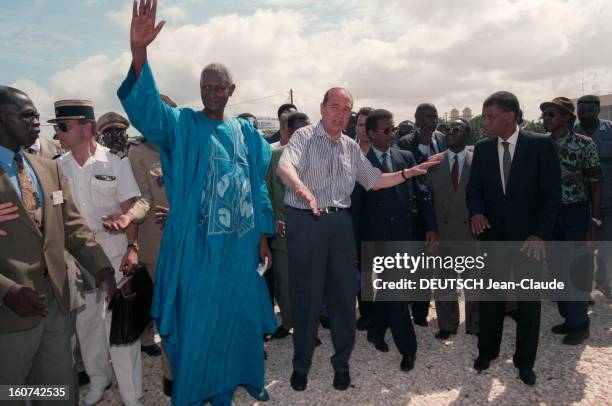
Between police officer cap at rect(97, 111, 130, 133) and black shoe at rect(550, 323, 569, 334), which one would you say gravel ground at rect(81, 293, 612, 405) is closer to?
black shoe at rect(550, 323, 569, 334)

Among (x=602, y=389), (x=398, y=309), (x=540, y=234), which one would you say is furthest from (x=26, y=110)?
(x=602, y=389)

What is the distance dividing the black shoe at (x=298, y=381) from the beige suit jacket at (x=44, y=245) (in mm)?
1902

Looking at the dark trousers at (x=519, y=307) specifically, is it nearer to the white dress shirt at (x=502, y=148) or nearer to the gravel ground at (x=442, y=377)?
the gravel ground at (x=442, y=377)

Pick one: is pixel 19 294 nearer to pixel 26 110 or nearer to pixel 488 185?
pixel 26 110

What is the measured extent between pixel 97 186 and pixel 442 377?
3460 millimetres

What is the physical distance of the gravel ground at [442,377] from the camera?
3623mm

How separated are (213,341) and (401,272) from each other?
1.89 m

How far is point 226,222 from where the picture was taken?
3.25 meters

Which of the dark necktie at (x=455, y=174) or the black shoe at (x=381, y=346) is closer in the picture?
the black shoe at (x=381, y=346)

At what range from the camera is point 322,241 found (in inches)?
145

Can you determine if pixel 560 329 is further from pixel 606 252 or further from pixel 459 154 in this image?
pixel 459 154

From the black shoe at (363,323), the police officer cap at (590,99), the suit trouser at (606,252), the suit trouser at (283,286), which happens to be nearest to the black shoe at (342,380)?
the suit trouser at (283,286)

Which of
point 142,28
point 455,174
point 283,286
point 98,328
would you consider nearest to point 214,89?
point 142,28

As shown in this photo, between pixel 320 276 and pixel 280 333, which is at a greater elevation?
pixel 320 276
